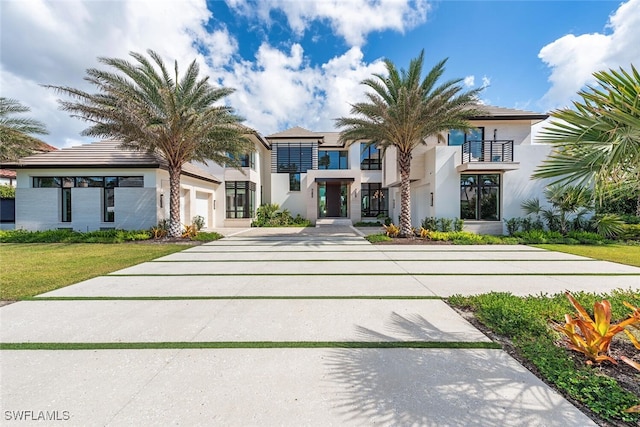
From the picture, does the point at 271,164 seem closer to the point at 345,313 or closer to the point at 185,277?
the point at 185,277

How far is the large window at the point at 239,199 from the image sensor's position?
24188 millimetres

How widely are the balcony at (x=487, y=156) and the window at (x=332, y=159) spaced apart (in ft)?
45.7

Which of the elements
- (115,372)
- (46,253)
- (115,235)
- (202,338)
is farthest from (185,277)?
(115,235)

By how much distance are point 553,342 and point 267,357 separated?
141 inches

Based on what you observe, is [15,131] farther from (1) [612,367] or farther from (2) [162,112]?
(1) [612,367]

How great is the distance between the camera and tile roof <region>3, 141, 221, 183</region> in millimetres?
16219

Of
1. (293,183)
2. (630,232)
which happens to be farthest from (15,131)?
(630,232)

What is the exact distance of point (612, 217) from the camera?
14.5m

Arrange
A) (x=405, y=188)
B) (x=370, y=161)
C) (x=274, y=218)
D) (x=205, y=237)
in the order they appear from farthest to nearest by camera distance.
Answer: (x=370, y=161) → (x=274, y=218) → (x=405, y=188) → (x=205, y=237)

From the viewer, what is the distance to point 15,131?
15.1 m

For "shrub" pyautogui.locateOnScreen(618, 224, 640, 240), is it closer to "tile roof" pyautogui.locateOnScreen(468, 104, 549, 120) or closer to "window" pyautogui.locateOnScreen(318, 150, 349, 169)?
"tile roof" pyautogui.locateOnScreen(468, 104, 549, 120)

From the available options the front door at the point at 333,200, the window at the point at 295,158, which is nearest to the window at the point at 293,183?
the window at the point at 295,158

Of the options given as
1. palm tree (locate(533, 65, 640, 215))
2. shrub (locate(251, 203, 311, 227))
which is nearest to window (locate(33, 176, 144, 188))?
shrub (locate(251, 203, 311, 227))

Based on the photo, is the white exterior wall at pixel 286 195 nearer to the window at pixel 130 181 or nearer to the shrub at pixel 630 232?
the window at pixel 130 181
